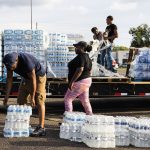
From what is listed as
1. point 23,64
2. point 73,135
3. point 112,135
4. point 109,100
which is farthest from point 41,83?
point 109,100

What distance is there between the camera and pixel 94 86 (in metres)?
13.2

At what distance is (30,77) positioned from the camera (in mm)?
9094

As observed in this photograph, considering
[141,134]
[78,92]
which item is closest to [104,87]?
[78,92]

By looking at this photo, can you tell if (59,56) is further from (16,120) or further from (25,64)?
(16,120)

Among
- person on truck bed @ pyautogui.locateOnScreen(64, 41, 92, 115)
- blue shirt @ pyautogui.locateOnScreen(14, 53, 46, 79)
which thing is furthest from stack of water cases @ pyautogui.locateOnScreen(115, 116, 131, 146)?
blue shirt @ pyautogui.locateOnScreen(14, 53, 46, 79)

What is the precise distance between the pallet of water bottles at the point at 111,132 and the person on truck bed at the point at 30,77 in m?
0.76

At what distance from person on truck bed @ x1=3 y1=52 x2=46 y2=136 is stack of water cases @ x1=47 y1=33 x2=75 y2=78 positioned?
11.2 ft

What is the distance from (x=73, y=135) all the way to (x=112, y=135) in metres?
0.86

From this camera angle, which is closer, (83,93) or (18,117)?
(18,117)

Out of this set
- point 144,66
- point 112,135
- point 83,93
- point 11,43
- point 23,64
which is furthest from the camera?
point 144,66

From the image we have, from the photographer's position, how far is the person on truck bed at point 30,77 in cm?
900

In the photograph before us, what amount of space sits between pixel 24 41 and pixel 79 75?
3.39 meters

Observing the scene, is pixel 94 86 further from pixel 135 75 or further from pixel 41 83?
pixel 41 83

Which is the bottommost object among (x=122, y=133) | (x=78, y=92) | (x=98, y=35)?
(x=122, y=133)
